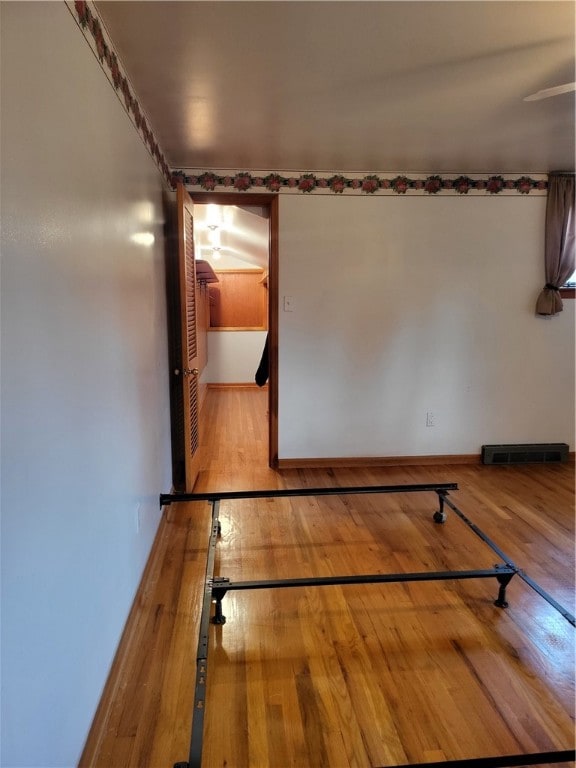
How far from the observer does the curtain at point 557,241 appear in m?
3.19

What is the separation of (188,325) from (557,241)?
2.88 metres

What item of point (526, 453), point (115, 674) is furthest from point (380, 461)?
point (115, 674)

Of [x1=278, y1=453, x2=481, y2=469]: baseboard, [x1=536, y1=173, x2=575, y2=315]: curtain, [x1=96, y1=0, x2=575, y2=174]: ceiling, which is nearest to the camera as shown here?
[x1=96, y1=0, x2=575, y2=174]: ceiling

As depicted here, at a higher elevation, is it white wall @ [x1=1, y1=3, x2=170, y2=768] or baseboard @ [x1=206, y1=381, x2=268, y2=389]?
white wall @ [x1=1, y1=3, x2=170, y2=768]

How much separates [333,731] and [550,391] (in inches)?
125

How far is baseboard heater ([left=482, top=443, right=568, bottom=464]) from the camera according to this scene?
3.52 metres

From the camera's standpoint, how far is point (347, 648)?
1637 millimetres

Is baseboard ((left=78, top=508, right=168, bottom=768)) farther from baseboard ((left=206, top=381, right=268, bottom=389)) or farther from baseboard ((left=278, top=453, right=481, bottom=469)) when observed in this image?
baseboard ((left=206, top=381, right=268, bottom=389))

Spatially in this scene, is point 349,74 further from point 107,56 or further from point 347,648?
point 347,648

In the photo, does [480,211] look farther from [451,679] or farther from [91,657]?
[91,657]

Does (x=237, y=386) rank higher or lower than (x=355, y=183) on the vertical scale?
lower

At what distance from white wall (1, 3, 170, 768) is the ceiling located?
327mm

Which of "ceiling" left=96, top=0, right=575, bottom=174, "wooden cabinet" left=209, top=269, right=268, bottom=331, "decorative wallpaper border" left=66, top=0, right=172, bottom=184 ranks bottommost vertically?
"wooden cabinet" left=209, top=269, right=268, bottom=331

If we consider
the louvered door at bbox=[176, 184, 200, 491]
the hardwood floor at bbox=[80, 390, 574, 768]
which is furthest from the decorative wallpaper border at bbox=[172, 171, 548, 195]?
the hardwood floor at bbox=[80, 390, 574, 768]
